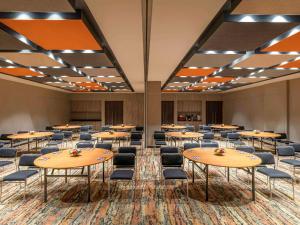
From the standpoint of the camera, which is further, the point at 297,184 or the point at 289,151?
the point at 289,151

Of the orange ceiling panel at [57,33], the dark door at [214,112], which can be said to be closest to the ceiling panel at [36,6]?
the orange ceiling panel at [57,33]

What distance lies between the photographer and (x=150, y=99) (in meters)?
10.7

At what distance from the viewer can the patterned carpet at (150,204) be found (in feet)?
12.0

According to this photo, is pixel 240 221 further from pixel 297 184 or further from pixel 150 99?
pixel 150 99

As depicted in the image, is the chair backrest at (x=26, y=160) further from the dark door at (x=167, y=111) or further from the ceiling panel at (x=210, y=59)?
the dark door at (x=167, y=111)

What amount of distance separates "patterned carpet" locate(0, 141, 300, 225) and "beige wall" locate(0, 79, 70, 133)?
6.69 meters

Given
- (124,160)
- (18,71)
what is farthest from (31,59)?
(124,160)

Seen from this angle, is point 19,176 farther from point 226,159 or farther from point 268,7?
point 268,7

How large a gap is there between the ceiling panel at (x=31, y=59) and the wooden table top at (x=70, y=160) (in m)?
2.92

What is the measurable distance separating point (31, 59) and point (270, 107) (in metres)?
12.4

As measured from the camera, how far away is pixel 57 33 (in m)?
4.03

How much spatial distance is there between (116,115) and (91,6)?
51.6 feet

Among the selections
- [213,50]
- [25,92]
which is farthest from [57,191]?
[25,92]

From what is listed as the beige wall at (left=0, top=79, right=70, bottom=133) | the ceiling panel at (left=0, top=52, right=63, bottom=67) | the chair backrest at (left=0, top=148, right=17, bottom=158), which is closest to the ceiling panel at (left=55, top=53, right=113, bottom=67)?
the ceiling panel at (left=0, top=52, right=63, bottom=67)
